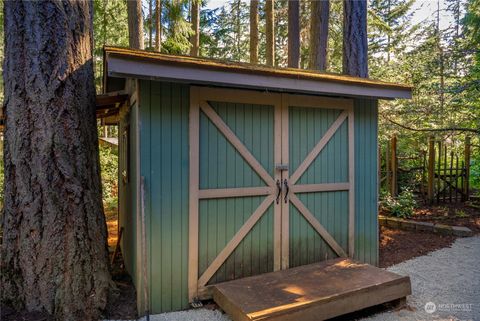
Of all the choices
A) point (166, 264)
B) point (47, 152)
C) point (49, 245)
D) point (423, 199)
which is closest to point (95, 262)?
point (49, 245)

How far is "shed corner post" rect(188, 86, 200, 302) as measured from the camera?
3270mm

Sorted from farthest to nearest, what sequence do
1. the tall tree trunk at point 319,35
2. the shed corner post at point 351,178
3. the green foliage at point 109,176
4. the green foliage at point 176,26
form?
the green foliage at point 109,176
the green foliage at point 176,26
the tall tree trunk at point 319,35
the shed corner post at point 351,178

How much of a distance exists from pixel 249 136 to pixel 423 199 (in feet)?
21.0

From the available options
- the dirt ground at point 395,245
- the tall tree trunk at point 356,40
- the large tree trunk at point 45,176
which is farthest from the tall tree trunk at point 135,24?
the large tree trunk at point 45,176

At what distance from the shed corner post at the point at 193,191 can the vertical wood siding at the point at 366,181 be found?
223cm

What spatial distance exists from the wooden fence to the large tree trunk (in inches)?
277

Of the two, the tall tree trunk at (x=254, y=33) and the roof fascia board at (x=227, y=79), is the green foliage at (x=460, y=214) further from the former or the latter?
the tall tree trunk at (x=254, y=33)

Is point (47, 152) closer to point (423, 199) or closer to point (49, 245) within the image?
point (49, 245)

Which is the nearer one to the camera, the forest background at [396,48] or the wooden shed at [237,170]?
the wooden shed at [237,170]

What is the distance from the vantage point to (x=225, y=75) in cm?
303

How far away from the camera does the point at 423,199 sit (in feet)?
26.2

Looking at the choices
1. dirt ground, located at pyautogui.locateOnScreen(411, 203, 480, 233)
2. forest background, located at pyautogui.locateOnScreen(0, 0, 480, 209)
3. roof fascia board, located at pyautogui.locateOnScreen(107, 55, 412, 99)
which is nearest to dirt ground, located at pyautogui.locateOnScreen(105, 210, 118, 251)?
forest background, located at pyautogui.locateOnScreen(0, 0, 480, 209)

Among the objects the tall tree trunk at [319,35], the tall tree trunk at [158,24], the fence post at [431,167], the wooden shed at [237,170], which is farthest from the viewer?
the tall tree trunk at [158,24]

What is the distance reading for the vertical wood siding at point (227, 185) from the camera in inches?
123
